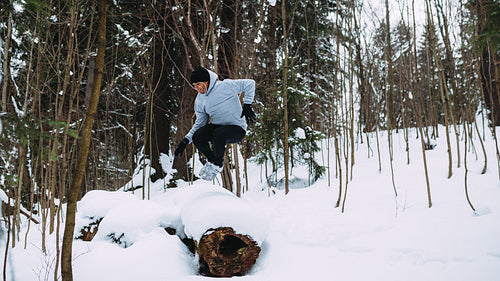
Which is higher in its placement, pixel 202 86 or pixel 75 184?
pixel 202 86

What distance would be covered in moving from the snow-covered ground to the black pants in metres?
0.42

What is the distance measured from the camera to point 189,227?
2803 mm

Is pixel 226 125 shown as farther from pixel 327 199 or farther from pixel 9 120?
pixel 327 199

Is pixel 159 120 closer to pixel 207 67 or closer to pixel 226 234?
pixel 207 67

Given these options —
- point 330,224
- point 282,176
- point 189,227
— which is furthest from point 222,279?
point 282,176

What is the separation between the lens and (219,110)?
3273 mm

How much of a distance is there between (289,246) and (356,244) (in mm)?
712

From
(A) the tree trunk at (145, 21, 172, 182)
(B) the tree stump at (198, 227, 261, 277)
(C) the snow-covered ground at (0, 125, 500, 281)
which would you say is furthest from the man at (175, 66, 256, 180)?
(A) the tree trunk at (145, 21, 172, 182)

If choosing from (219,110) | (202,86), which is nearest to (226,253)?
(219,110)

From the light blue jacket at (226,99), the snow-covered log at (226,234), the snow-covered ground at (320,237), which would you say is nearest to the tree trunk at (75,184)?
the snow-covered ground at (320,237)

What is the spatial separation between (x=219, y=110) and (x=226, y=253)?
61.0 inches

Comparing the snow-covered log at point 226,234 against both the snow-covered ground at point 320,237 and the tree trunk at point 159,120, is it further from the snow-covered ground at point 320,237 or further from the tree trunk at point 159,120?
the tree trunk at point 159,120

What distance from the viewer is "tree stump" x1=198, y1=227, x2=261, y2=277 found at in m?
2.63

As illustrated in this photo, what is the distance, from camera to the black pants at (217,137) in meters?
3.16
